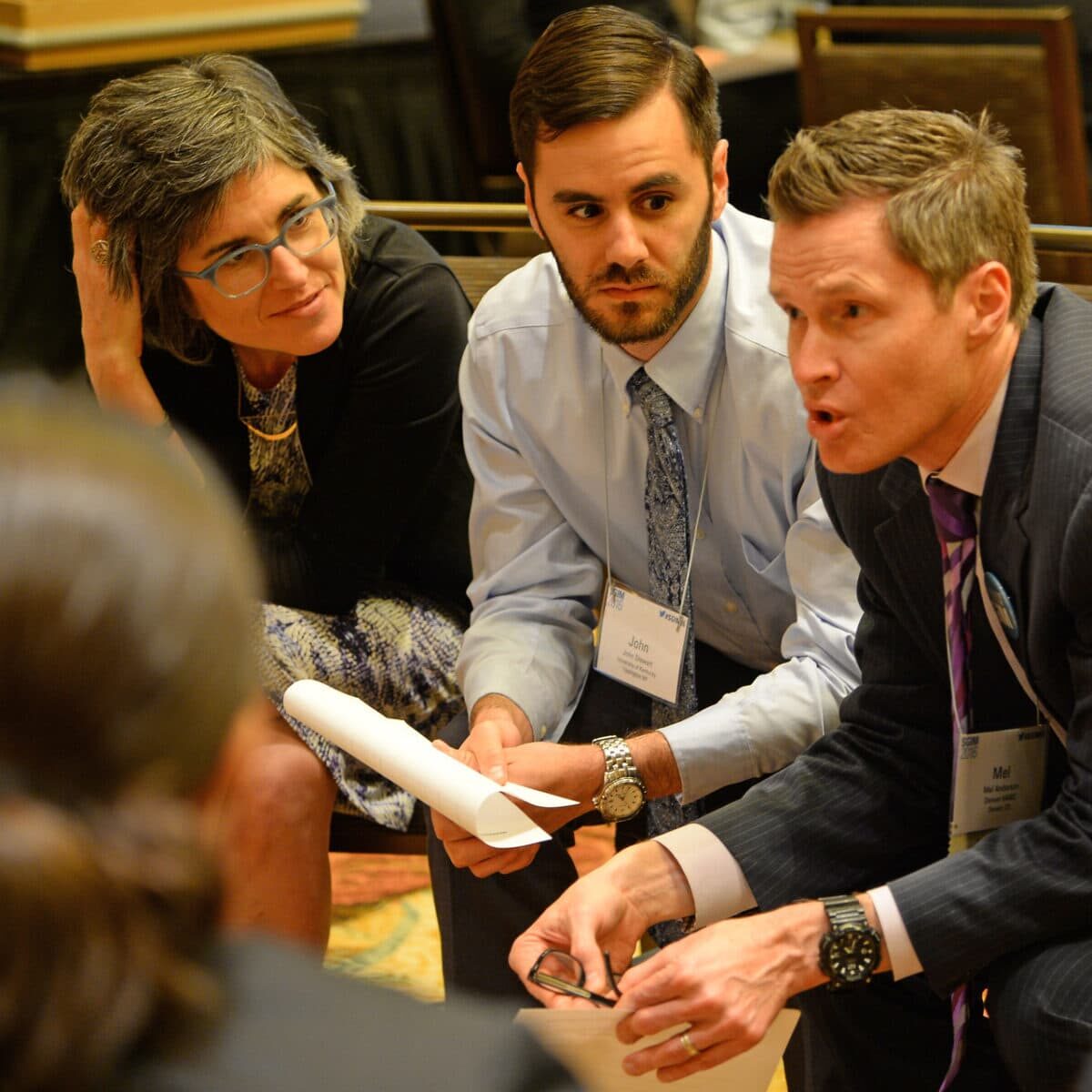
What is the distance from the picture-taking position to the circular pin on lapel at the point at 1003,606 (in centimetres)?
152

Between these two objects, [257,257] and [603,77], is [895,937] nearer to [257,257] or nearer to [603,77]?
[603,77]

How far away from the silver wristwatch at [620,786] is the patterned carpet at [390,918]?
1.96ft

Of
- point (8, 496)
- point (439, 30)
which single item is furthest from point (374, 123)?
point (8, 496)

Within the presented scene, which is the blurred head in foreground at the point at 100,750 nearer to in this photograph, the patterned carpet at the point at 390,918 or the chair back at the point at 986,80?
the patterned carpet at the point at 390,918

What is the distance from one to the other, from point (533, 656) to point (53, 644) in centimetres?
152

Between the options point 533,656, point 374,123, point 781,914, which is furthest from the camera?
point 374,123

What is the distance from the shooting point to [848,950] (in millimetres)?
1503

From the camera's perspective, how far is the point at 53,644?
23.3 inches

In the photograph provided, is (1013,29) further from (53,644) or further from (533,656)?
(53,644)

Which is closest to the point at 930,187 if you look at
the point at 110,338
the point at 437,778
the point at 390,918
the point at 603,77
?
the point at 603,77

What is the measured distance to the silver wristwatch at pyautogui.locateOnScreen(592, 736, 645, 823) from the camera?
195 cm

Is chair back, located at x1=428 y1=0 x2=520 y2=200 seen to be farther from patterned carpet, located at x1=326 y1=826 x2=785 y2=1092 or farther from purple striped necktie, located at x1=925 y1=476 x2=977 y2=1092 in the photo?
purple striped necktie, located at x1=925 y1=476 x2=977 y2=1092

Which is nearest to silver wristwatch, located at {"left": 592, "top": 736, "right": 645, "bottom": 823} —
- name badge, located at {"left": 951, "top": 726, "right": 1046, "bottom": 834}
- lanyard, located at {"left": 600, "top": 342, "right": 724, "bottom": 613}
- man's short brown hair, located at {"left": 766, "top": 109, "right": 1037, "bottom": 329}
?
lanyard, located at {"left": 600, "top": 342, "right": 724, "bottom": 613}

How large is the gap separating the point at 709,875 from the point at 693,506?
60 centimetres
